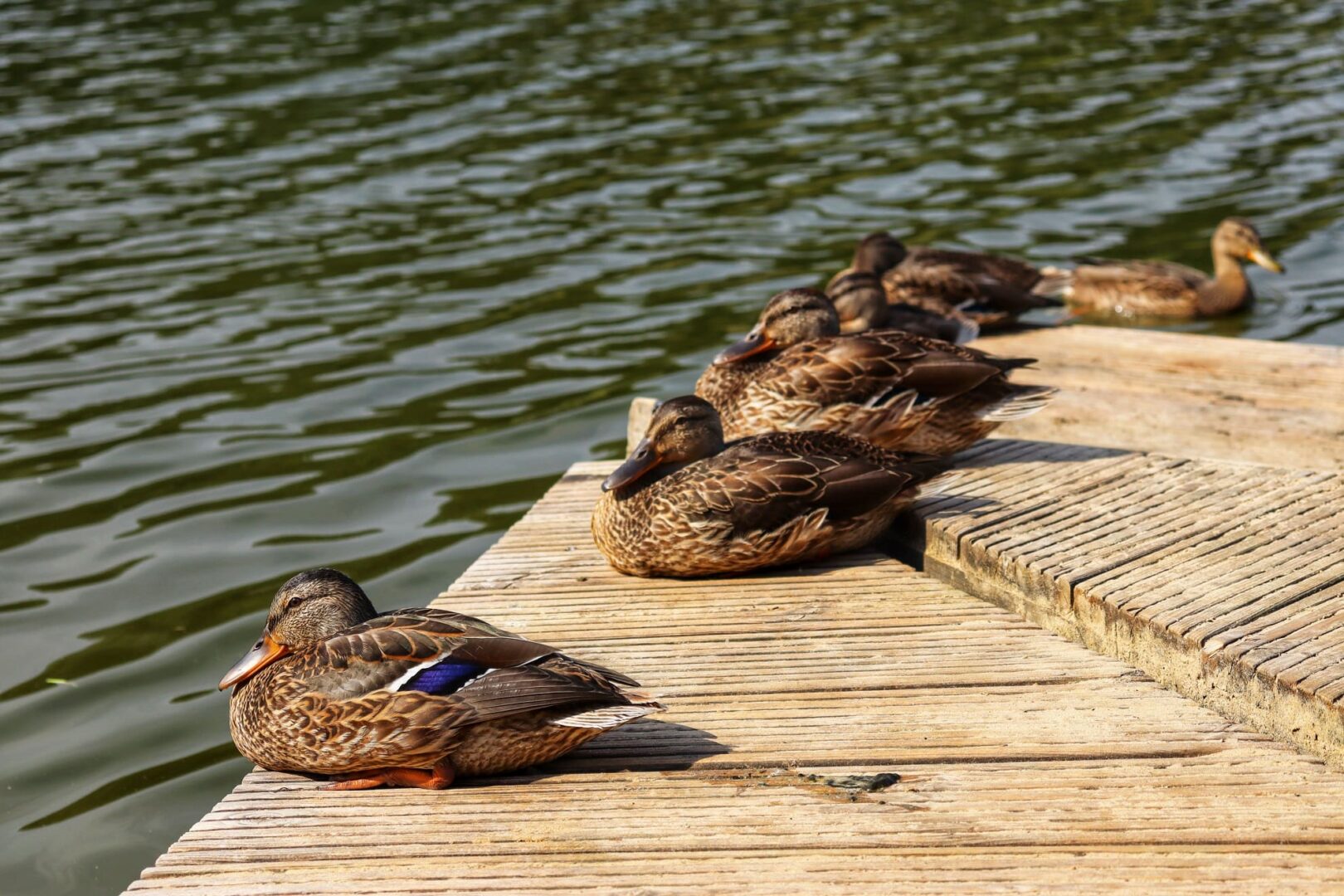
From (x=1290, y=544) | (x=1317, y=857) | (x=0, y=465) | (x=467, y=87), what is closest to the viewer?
(x=1317, y=857)

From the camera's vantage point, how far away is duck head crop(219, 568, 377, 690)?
5000mm

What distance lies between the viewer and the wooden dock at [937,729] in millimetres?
4098

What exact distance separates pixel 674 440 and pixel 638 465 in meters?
0.17

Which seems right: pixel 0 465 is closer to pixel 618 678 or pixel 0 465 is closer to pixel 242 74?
pixel 618 678

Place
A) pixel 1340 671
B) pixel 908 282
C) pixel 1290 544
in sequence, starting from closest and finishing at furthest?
pixel 1340 671
pixel 1290 544
pixel 908 282

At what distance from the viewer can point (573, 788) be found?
4605mm

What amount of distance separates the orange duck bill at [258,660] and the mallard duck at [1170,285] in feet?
25.4

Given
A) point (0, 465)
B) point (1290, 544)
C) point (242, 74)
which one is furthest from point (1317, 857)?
point (242, 74)

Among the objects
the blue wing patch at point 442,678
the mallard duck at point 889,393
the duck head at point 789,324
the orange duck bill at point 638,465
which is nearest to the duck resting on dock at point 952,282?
the duck head at point 789,324

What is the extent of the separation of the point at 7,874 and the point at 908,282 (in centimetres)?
650

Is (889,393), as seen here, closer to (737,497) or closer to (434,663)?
(737,497)

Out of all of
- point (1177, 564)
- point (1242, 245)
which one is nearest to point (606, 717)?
point (1177, 564)

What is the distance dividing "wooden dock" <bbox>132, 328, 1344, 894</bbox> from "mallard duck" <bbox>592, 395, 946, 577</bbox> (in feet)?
0.41

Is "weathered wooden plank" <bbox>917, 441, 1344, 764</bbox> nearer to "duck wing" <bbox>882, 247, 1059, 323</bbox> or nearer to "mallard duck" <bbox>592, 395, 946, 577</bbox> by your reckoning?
"mallard duck" <bbox>592, 395, 946, 577</bbox>
